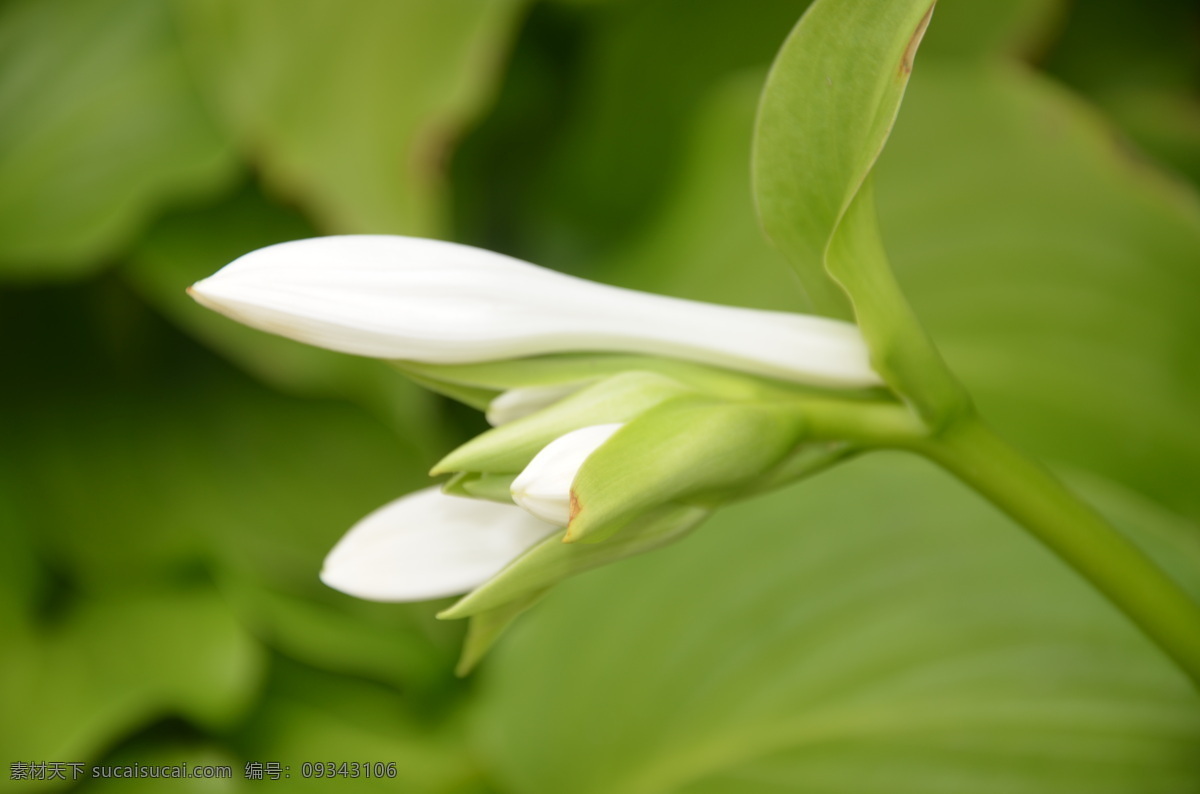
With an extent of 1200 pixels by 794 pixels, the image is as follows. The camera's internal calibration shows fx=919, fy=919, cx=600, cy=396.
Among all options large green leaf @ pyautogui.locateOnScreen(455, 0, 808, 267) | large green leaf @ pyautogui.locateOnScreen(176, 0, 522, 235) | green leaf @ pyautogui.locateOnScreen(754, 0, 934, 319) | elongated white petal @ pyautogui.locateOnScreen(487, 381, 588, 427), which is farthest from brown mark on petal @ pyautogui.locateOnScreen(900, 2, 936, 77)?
large green leaf @ pyautogui.locateOnScreen(455, 0, 808, 267)

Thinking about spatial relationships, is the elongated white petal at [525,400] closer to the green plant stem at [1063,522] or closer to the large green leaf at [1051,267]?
the green plant stem at [1063,522]

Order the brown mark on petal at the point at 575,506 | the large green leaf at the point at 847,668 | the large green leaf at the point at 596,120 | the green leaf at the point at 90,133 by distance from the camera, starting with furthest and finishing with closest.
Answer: the large green leaf at the point at 596,120 → the green leaf at the point at 90,133 → the large green leaf at the point at 847,668 → the brown mark on petal at the point at 575,506

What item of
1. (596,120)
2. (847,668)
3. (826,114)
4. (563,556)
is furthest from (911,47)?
(596,120)

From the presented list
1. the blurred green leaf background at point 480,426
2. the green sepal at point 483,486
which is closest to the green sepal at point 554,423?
the green sepal at point 483,486

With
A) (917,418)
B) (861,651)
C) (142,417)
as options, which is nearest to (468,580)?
(917,418)

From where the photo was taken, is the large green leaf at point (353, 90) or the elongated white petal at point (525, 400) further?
the large green leaf at point (353, 90)

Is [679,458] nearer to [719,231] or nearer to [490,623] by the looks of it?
[490,623]
